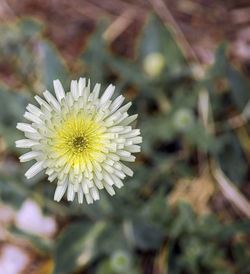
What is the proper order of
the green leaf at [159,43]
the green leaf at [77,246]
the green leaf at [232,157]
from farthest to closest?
the green leaf at [159,43] → the green leaf at [232,157] → the green leaf at [77,246]

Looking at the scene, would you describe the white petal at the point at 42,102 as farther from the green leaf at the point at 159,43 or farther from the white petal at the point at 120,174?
the green leaf at the point at 159,43

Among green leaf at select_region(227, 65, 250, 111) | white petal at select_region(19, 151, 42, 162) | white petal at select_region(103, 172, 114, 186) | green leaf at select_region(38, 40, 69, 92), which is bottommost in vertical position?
white petal at select_region(103, 172, 114, 186)

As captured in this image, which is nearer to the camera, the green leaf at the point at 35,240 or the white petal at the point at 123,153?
the white petal at the point at 123,153

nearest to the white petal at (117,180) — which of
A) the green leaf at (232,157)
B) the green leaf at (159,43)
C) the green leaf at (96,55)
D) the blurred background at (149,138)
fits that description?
the blurred background at (149,138)

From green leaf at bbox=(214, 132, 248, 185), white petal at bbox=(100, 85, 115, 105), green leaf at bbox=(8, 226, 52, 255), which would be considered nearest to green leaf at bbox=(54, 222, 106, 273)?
green leaf at bbox=(8, 226, 52, 255)

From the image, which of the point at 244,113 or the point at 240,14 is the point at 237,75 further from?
the point at 240,14

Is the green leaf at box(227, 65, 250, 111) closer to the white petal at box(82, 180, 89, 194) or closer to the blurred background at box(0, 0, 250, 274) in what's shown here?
the blurred background at box(0, 0, 250, 274)

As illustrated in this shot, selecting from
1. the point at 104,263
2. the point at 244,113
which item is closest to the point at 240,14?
the point at 244,113

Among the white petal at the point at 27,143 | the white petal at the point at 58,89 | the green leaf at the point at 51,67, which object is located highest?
the green leaf at the point at 51,67
